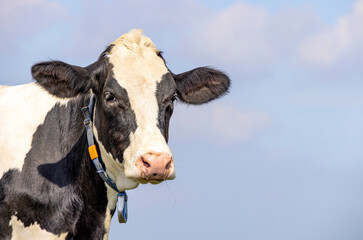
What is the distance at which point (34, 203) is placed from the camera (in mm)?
8117

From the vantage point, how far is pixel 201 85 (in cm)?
898

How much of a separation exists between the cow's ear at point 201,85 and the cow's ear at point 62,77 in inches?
55.7

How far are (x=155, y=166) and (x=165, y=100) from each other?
1.26 metres

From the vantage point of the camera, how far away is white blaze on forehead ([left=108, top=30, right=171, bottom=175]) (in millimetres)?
6984

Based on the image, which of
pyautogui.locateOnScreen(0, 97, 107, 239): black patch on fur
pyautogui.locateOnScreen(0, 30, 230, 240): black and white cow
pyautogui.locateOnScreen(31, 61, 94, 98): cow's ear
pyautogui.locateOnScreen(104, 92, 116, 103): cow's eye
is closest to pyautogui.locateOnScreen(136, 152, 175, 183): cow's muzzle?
pyautogui.locateOnScreen(0, 30, 230, 240): black and white cow

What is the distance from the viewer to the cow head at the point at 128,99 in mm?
6836

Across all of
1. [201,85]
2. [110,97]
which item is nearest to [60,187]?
[110,97]

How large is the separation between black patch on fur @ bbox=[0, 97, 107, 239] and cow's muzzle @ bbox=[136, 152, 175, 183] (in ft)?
5.27

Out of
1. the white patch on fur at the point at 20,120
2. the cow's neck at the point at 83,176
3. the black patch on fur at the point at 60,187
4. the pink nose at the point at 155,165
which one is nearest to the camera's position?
the pink nose at the point at 155,165

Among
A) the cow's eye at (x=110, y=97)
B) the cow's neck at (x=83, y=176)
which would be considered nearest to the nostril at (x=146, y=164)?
the cow's eye at (x=110, y=97)

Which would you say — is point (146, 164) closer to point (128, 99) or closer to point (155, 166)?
point (155, 166)

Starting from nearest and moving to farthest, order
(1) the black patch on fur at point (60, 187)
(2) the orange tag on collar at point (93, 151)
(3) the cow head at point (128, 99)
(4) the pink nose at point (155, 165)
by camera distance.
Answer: (4) the pink nose at point (155, 165) → (3) the cow head at point (128, 99) → (2) the orange tag on collar at point (93, 151) → (1) the black patch on fur at point (60, 187)

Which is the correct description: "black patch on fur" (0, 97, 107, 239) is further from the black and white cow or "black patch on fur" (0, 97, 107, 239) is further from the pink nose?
the pink nose

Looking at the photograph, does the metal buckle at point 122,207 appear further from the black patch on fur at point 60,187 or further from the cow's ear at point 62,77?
the cow's ear at point 62,77
